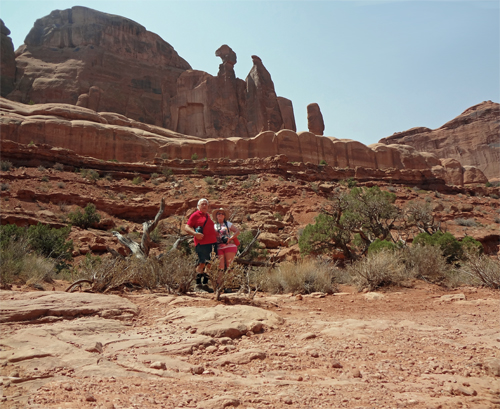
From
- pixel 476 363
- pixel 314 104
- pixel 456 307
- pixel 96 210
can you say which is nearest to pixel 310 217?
pixel 96 210

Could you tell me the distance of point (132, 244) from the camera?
9344 mm

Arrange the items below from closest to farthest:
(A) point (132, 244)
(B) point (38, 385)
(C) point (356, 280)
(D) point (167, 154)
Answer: (B) point (38, 385) → (C) point (356, 280) → (A) point (132, 244) → (D) point (167, 154)

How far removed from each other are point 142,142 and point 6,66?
2872 centimetres

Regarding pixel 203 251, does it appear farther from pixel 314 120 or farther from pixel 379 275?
pixel 314 120

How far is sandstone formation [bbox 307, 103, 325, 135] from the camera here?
57.7 metres

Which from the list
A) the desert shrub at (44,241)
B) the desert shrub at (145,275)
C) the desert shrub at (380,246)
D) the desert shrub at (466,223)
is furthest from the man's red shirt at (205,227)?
the desert shrub at (466,223)

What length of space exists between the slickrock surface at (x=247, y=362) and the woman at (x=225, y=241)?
1699mm

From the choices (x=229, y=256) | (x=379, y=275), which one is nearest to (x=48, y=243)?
(x=229, y=256)

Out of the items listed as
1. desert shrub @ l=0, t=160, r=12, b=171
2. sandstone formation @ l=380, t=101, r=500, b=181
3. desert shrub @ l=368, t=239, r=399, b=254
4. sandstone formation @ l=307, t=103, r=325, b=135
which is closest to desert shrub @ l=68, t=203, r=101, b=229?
desert shrub @ l=0, t=160, r=12, b=171

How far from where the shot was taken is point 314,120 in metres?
57.8

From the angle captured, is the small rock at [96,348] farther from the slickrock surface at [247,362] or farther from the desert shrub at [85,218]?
the desert shrub at [85,218]

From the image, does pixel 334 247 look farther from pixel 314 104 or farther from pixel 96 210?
pixel 314 104

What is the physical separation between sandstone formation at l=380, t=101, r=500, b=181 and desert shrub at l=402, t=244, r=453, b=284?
67.8m

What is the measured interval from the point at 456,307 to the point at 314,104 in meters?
55.7
